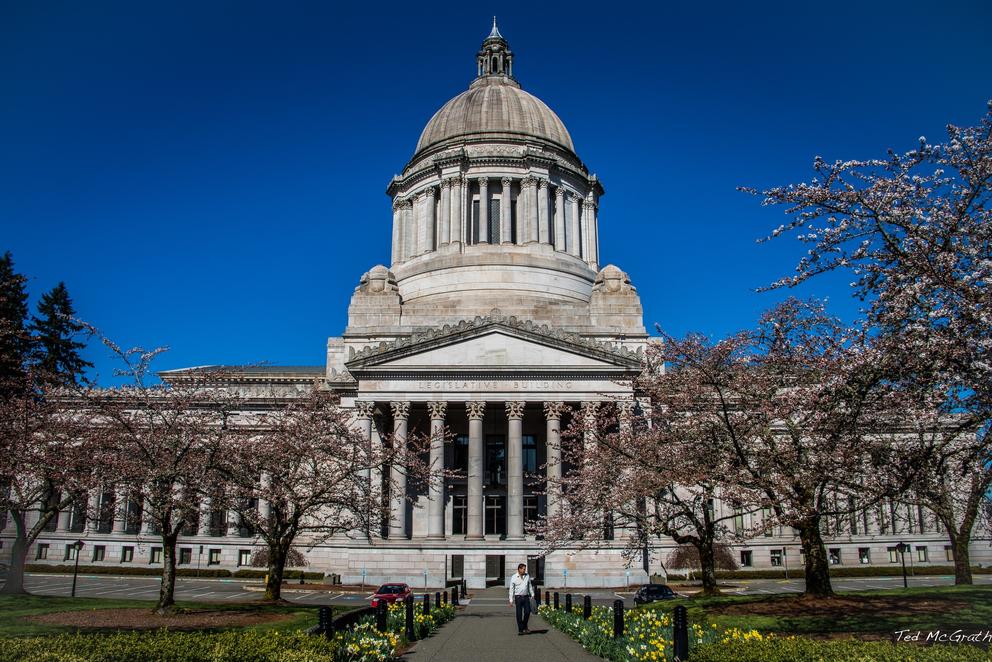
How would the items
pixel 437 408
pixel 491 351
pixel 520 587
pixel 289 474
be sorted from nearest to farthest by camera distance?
pixel 520 587, pixel 289 474, pixel 437 408, pixel 491 351

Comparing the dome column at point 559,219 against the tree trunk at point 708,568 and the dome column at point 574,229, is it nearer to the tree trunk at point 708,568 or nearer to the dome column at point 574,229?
the dome column at point 574,229

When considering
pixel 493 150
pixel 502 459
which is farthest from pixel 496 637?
pixel 493 150

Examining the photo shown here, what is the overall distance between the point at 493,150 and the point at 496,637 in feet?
187

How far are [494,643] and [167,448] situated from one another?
13.5m

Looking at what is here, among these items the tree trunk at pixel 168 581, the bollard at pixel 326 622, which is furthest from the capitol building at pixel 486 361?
the bollard at pixel 326 622

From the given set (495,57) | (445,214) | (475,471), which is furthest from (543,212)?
(475,471)

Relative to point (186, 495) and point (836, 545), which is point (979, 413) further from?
point (836, 545)

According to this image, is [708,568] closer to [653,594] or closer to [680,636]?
[653,594]

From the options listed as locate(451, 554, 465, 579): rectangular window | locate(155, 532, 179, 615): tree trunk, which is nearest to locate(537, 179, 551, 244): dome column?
locate(451, 554, 465, 579): rectangular window

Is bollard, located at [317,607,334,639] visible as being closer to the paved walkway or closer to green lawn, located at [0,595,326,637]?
the paved walkway

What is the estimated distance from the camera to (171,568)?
25453 mm

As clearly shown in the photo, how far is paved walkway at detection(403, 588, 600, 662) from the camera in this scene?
18.6 metres

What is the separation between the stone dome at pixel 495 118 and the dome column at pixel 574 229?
224 inches

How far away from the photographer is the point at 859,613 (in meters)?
20.8
